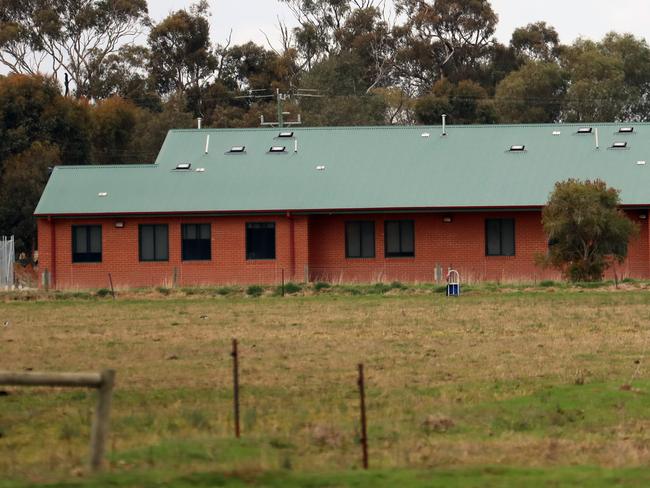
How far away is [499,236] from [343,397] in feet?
103

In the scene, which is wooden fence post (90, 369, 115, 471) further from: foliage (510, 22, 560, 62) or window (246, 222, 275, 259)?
foliage (510, 22, 560, 62)

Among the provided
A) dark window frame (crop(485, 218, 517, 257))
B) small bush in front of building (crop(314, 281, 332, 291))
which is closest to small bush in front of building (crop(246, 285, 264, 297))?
small bush in front of building (crop(314, 281, 332, 291))

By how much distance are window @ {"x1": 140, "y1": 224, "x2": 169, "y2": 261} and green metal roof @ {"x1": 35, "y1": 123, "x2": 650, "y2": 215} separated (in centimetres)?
94

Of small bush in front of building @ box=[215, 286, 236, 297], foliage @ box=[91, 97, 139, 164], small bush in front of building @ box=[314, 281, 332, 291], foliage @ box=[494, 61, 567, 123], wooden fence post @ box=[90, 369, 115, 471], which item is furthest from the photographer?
foliage @ box=[494, 61, 567, 123]

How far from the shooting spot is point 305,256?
158 ft

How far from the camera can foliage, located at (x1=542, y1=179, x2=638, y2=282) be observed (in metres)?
40.9

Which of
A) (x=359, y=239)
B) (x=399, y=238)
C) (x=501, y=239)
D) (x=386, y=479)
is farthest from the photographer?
(x=359, y=239)

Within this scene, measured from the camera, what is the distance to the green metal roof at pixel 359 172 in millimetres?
48781

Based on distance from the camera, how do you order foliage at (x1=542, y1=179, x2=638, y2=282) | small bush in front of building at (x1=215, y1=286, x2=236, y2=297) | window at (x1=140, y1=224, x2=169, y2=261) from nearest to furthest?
small bush in front of building at (x1=215, y1=286, x2=236, y2=297)
foliage at (x1=542, y1=179, x2=638, y2=282)
window at (x1=140, y1=224, x2=169, y2=261)

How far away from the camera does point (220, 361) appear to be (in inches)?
866

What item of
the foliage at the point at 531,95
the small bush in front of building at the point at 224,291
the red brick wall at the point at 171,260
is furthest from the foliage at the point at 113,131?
the small bush in front of building at the point at 224,291

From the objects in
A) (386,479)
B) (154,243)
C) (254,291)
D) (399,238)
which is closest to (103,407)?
(386,479)

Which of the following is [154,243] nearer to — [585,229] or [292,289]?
[292,289]

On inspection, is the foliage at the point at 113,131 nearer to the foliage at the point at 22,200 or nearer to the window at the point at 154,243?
the foliage at the point at 22,200
